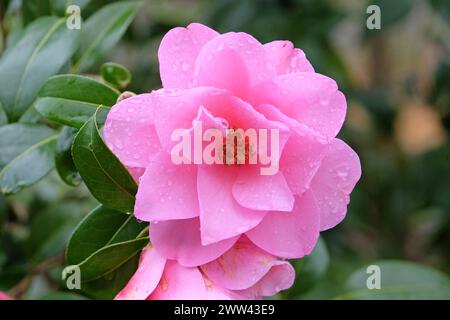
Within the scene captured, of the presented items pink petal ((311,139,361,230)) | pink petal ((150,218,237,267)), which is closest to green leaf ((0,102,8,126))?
pink petal ((150,218,237,267))

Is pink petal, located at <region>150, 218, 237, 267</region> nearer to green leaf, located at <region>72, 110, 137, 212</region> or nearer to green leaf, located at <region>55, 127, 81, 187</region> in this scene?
green leaf, located at <region>72, 110, 137, 212</region>

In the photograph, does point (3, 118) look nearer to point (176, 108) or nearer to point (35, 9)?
point (35, 9)

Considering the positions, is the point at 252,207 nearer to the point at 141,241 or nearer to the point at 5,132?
the point at 141,241

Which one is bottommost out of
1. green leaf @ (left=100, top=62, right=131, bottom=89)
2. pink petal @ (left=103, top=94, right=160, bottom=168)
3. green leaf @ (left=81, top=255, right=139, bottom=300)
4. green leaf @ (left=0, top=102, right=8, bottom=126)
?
green leaf @ (left=81, top=255, right=139, bottom=300)

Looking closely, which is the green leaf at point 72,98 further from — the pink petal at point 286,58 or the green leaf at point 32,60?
the pink petal at point 286,58

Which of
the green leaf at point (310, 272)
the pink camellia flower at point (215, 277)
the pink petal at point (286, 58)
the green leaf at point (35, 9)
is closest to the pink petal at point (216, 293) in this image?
the pink camellia flower at point (215, 277)

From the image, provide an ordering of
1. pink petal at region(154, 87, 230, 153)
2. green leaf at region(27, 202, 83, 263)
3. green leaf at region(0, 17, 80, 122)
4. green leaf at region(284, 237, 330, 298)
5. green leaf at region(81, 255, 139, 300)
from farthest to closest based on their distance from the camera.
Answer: green leaf at region(27, 202, 83, 263)
green leaf at region(284, 237, 330, 298)
green leaf at region(0, 17, 80, 122)
green leaf at region(81, 255, 139, 300)
pink petal at region(154, 87, 230, 153)

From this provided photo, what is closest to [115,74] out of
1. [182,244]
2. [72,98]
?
[72,98]
